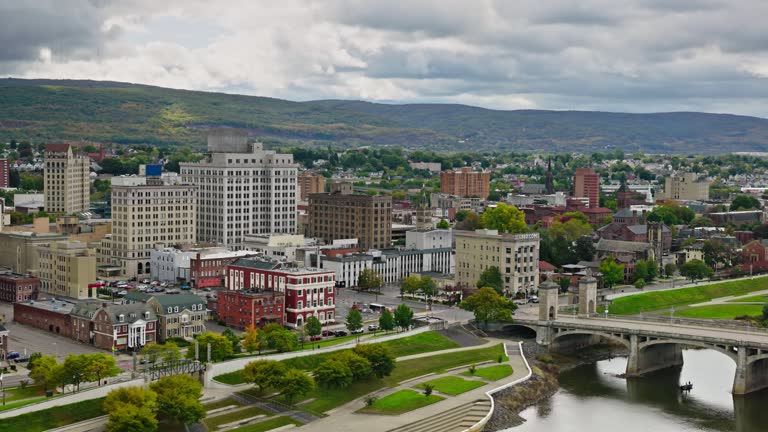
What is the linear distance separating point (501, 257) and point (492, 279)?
4.72m

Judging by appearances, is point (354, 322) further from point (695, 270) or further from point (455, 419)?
point (695, 270)

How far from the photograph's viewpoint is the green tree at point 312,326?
107 metres

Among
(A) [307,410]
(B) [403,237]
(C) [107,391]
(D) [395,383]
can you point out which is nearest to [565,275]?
(B) [403,237]

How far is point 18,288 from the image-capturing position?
125 metres

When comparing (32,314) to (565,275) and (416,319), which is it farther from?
(565,275)

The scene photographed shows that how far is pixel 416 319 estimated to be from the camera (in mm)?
119000

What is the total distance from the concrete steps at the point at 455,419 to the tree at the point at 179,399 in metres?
15.2

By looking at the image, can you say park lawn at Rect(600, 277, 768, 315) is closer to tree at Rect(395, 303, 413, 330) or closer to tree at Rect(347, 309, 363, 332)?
tree at Rect(395, 303, 413, 330)

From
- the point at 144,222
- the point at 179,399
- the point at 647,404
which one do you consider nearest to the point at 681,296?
the point at 647,404

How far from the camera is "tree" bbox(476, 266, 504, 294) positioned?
138m

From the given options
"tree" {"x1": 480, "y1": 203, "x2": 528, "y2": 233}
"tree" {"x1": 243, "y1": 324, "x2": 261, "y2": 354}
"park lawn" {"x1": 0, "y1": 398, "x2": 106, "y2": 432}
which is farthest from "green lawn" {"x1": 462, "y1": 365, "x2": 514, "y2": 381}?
"tree" {"x1": 480, "y1": 203, "x2": 528, "y2": 233}

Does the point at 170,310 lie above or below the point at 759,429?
above

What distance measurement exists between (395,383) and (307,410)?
39.1ft

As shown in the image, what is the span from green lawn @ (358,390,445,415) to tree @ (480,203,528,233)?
9587cm
